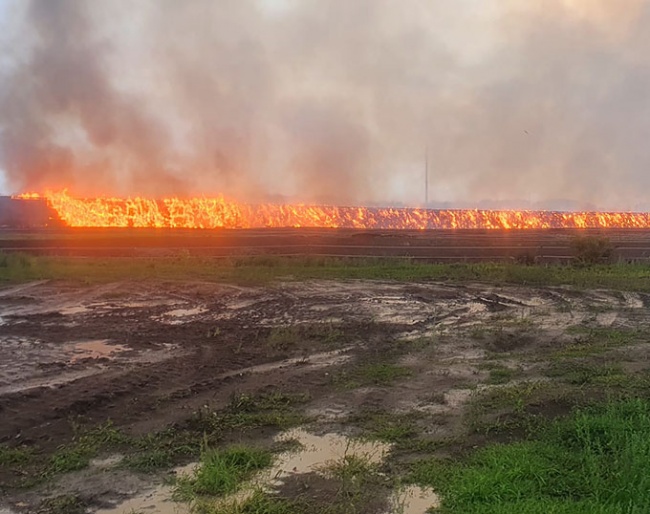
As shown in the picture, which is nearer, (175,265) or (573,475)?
(573,475)

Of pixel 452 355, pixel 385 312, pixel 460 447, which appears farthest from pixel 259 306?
pixel 460 447

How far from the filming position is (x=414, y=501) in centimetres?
473

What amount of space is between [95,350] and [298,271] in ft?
45.3

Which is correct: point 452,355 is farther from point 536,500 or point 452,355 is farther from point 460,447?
point 536,500

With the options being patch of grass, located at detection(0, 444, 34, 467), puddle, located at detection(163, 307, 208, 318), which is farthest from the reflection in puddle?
puddle, located at detection(163, 307, 208, 318)

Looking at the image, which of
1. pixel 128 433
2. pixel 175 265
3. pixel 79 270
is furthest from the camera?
pixel 175 265

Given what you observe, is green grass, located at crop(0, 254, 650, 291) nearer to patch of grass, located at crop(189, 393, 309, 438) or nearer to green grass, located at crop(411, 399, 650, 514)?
patch of grass, located at crop(189, 393, 309, 438)

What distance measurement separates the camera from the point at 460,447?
5.82 metres

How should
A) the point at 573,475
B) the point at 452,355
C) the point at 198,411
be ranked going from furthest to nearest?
the point at 452,355
the point at 198,411
the point at 573,475

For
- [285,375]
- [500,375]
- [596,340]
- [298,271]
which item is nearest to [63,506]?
[285,375]

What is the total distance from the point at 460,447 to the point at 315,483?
163 cm

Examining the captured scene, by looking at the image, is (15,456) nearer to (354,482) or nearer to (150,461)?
(150,461)

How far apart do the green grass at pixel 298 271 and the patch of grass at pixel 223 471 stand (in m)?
14.7

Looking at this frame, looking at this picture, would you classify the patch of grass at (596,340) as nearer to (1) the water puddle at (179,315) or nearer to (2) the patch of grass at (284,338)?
(2) the patch of grass at (284,338)
